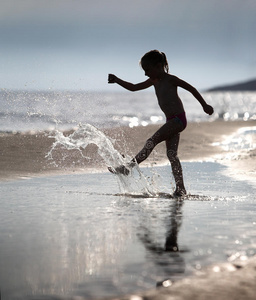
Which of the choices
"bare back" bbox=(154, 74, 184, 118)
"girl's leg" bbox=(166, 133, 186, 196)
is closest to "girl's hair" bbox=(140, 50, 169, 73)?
"bare back" bbox=(154, 74, 184, 118)

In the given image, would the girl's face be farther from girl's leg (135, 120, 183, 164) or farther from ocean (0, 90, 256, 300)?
ocean (0, 90, 256, 300)

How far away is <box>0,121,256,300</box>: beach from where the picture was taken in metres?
2.87

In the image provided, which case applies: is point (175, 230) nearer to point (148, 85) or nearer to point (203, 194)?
point (203, 194)

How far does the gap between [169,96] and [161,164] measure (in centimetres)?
319

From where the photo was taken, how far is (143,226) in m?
4.47

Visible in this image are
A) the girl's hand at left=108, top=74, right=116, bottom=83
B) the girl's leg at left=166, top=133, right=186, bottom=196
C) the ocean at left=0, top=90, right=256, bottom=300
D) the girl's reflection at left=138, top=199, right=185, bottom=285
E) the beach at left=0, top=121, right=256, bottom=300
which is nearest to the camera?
the beach at left=0, top=121, right=256, bottom=300

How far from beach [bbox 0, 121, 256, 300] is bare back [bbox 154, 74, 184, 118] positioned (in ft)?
3.89

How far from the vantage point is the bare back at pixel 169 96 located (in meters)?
6.77

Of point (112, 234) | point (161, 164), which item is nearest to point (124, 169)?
point (112, 234)

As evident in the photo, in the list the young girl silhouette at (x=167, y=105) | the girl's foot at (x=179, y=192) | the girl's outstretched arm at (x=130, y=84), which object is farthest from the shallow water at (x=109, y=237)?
the girl's outstretched arm at (x=130, y=84)

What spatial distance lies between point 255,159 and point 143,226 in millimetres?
6340

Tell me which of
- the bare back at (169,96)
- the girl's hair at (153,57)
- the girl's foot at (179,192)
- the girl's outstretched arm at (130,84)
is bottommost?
the girl's foot at (179,192)

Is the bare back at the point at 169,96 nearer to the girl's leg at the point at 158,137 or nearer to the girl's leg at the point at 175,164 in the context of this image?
the girl's leg at the point at 158,137

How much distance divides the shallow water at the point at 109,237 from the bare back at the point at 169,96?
3.24 feet
